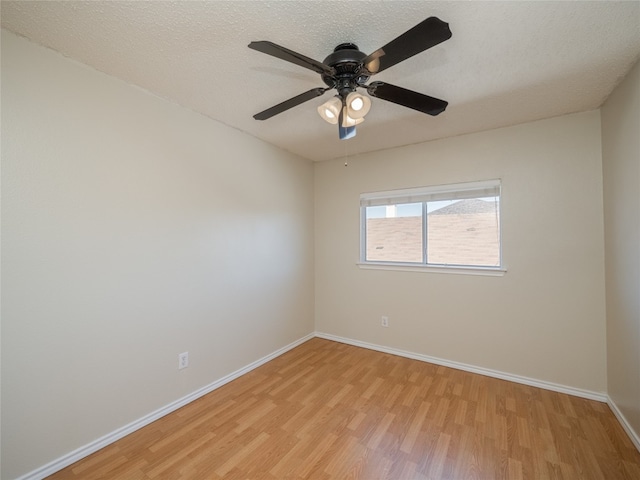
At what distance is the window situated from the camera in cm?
265

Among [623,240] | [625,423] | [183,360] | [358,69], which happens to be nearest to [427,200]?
[623,240]

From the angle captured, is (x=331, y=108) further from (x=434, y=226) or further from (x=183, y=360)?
(x=183, y=360)

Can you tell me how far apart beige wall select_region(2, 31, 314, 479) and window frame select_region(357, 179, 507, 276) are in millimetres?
1422

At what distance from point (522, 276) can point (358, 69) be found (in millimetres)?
2297

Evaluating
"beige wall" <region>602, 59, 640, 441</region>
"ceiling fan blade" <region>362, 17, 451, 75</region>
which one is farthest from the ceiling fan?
"beige wall" <region>602, 59, 640, 441</region>

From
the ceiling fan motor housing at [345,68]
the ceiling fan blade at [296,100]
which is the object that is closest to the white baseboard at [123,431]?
the ceiling fan blade at [296,100]

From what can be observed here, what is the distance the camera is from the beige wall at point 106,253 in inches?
55.6

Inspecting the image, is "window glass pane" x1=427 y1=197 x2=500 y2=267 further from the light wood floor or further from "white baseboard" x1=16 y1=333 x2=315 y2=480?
"white baseboard" x1=16 y1=333 x2=315 y2=480

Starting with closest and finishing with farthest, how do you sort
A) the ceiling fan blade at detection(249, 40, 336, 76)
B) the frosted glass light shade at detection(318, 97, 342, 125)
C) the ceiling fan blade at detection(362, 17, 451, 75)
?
the ceiling fan blade at detection(362, 17, 451, 75) < the ceiling fan blade at detection(249, 40, 336, 76) < the frosted glass light shade at detection(318, 97, 342, 125)

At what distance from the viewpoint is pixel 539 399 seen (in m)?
2.19

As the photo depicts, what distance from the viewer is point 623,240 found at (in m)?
1.83

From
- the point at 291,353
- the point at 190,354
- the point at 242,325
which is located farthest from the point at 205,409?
the point at 291,353

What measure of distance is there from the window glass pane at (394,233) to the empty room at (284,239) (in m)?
0.03

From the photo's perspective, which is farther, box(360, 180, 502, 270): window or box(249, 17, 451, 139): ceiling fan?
box(360, 180, 502, 270): window
